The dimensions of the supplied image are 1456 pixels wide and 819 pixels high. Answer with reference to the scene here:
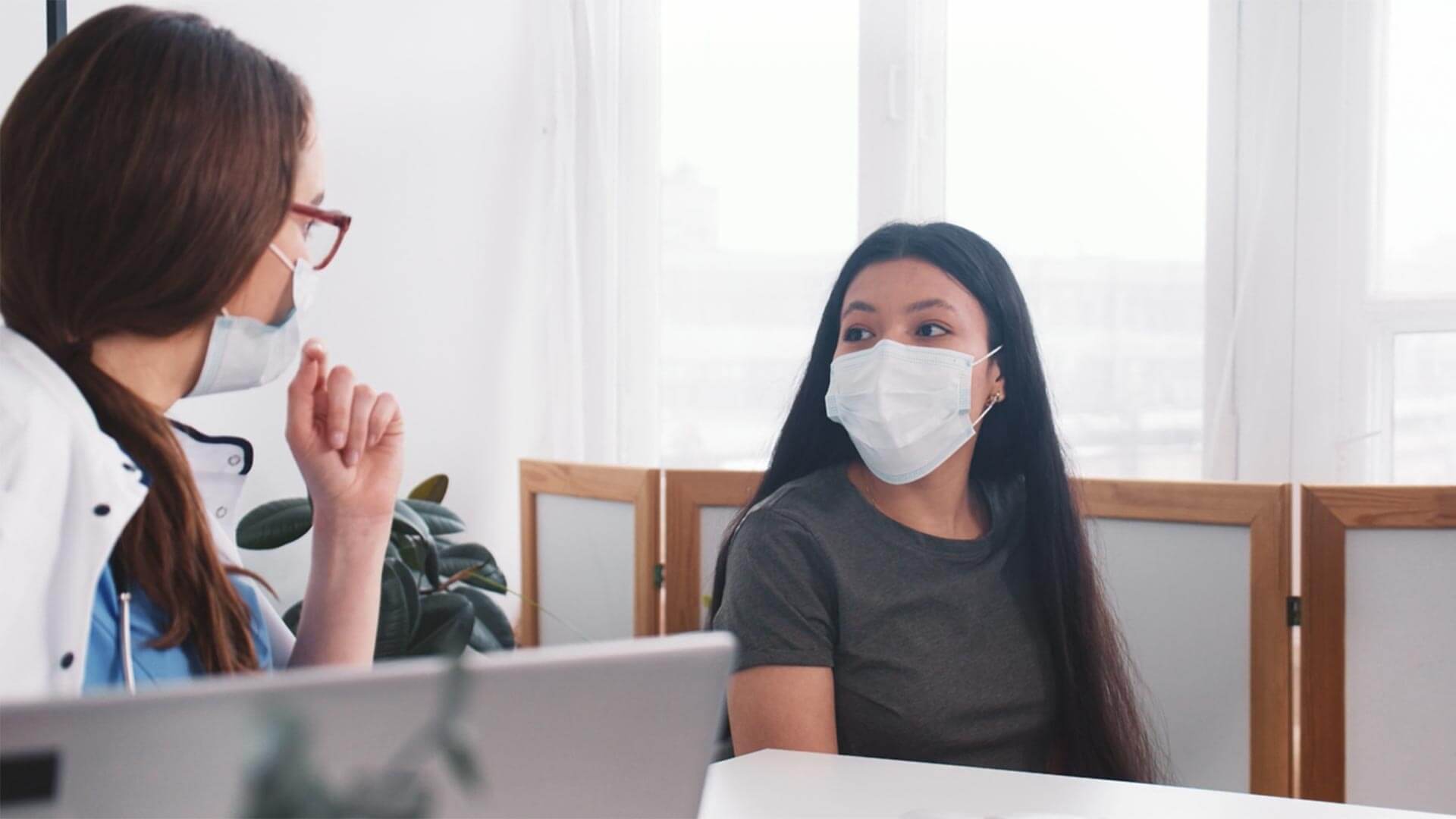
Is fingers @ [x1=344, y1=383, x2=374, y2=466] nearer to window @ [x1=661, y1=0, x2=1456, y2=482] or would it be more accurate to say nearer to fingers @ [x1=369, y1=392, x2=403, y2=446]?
fingers @ [x1=369, y1=392, x2=403, y2=446]

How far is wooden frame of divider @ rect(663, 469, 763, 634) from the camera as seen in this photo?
214 cm

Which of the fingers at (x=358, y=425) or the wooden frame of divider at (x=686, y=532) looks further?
the wooden frame of divider at (x=686, y=532)

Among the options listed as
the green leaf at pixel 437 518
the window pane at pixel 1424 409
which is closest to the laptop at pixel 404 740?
the green leaf at pixel 437 518

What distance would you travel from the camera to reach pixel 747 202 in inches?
109

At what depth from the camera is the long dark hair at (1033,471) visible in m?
1.47

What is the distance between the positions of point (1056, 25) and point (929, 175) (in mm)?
398

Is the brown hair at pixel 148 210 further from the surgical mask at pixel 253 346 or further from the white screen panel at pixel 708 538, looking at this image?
the white screen panel at pixel 708 538

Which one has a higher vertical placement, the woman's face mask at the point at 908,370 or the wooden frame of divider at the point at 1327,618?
the woman's face mask at the point at 908,370

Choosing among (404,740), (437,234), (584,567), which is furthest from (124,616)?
(437,234)

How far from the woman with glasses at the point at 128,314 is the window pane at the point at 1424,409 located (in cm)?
200

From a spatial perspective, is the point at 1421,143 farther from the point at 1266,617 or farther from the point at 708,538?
the point at 708,538

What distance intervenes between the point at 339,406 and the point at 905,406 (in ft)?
2.31

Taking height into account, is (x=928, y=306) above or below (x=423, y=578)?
above

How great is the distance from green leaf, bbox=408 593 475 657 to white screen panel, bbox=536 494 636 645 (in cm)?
29
